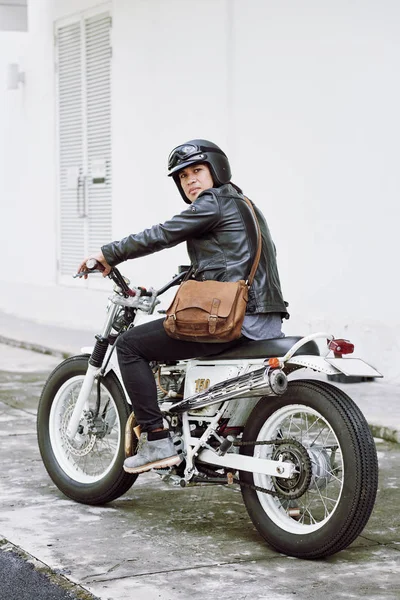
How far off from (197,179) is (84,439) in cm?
156

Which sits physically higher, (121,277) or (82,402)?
(121,277)

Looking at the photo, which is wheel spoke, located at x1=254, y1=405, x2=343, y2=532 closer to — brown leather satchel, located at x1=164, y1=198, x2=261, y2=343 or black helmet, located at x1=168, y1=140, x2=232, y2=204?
brown leather satchel, located at x1=164, y1=198, x2=261, y2=343

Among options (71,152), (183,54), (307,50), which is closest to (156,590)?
(307,50)

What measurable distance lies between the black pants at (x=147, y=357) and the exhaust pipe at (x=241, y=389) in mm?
153

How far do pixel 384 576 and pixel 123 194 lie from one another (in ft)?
30.8

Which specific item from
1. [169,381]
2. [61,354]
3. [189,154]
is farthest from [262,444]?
[61,354]

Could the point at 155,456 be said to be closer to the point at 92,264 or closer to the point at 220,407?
the point at 220,407

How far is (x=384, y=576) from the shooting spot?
15.8 ft

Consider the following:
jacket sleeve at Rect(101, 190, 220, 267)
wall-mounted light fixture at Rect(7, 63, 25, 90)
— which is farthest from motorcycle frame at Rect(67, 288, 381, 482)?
wall-mounted light fixture at Rect(7, 63, 25, 90)

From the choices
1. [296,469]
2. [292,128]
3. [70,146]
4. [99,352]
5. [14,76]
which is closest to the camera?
[296,469]

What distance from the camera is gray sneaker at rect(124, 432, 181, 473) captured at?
17.7 feet

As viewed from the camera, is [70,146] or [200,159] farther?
[70,146]

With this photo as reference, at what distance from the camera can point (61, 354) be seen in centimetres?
1258

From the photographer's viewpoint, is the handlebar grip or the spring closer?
the handlebar grip
